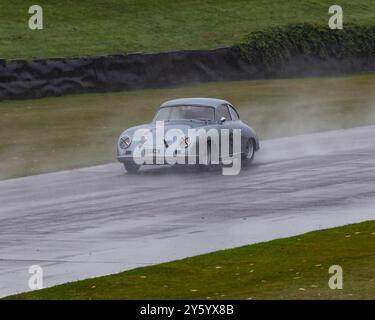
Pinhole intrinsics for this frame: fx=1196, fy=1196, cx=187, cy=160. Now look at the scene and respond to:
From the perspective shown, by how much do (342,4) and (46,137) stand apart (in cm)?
2622

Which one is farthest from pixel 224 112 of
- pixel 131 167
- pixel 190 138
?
pixel 131 167

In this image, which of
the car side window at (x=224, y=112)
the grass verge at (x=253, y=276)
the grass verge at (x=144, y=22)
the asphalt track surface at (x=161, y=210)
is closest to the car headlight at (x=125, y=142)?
the asphalt track surface at (x=161, y=210)

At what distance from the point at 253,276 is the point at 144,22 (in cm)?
3492

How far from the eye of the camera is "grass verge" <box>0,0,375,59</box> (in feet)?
143

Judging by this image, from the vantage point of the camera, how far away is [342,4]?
178 feet

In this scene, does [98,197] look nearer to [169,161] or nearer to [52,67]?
[169,161]

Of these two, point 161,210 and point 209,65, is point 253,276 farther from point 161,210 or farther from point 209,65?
point 209,65

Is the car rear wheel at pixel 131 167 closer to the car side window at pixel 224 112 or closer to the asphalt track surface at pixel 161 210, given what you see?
the asphalt track surface at pixel 161 210

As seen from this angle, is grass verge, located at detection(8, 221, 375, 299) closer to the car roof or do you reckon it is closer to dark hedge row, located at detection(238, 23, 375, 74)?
the car roof

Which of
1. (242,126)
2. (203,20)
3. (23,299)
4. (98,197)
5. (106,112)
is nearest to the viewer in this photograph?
(23,299)

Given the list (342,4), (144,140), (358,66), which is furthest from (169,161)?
(342,4)

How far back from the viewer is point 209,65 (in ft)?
135

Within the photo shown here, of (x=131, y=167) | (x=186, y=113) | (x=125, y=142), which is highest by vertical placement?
(x=186, y=113)
